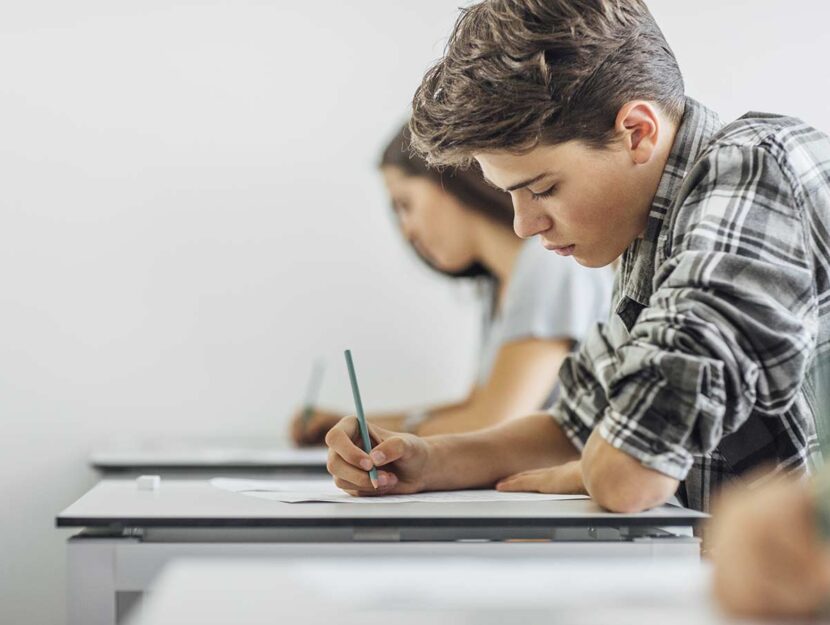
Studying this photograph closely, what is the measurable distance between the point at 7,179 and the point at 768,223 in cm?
258

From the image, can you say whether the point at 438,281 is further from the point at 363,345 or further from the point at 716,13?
the point at 716,13

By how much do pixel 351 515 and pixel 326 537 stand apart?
3 cm

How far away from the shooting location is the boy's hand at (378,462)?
123cm

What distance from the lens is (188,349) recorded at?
313 centimetres

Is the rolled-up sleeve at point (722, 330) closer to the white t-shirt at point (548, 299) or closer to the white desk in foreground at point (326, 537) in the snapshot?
the white desk in foreground at point (326, 537)

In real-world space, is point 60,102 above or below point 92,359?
above

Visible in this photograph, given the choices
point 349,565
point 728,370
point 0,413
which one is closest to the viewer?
point 349,565

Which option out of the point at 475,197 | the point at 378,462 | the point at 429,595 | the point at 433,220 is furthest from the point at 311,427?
the point at 429,595

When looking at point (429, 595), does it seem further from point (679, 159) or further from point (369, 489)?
point (679, 159)

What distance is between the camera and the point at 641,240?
49.8 inches

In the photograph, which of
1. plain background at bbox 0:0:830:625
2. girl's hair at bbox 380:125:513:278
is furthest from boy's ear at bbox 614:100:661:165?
plain background at bbox 0:0:830:625

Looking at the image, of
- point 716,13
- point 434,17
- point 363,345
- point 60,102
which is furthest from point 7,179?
point 716,13

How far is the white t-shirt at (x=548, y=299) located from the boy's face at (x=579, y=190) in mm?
960

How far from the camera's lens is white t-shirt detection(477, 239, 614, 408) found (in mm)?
2230
